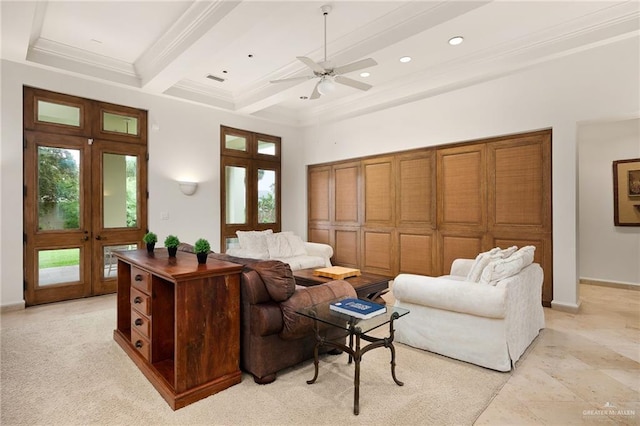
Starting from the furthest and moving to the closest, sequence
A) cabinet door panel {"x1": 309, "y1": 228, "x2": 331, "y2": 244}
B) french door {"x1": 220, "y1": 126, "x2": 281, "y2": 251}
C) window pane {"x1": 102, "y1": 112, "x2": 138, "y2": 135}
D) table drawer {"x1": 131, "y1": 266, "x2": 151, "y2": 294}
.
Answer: cabinet door panel {"x1": 309, "y1": 228, "x2": 331, "y2": 244} → french door {"x1": 220, "y1": 126, "x2": 281, "y2": 251} → window pane {"x1": 102, "y1": 112, "x2": 138, "y2": 135} → table drawer {"x1": 131, "y1": 266, "x2": 151, "y2": 294}

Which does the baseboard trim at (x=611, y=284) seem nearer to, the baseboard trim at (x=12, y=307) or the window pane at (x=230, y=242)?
the window pane at (x=230, y=242)

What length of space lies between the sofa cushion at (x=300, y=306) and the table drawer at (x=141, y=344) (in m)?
1.09

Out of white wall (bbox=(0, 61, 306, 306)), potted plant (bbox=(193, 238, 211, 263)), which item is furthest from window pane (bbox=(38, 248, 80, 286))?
potted plant (bbox=(193, 238, 211, 263))

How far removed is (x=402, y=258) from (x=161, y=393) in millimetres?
4375

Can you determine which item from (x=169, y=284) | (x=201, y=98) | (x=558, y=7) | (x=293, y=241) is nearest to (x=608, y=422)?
(x=169, y=284)

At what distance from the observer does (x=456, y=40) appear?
160 inches

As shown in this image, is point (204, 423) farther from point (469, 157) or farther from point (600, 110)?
point (600, 110)

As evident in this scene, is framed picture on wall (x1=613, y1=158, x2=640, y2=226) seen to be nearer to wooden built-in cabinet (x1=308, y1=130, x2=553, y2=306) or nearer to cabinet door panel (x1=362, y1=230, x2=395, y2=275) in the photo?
wooden built-in cabinet (x1=308, y1=130, x2=553, y2=306)

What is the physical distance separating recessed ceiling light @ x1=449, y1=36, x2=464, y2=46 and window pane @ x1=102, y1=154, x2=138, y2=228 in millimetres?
4866

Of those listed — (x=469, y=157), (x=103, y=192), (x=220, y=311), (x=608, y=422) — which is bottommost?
(x=608, y=422)

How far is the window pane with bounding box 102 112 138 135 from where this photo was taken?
16.4 feet

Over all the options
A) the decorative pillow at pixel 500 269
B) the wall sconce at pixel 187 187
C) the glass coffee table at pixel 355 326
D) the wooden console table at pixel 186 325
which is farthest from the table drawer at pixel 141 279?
the wall sconce at pixel 187 187

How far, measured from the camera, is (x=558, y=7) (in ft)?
11.4

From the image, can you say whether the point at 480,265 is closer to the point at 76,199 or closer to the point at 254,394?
the point at 254,394
